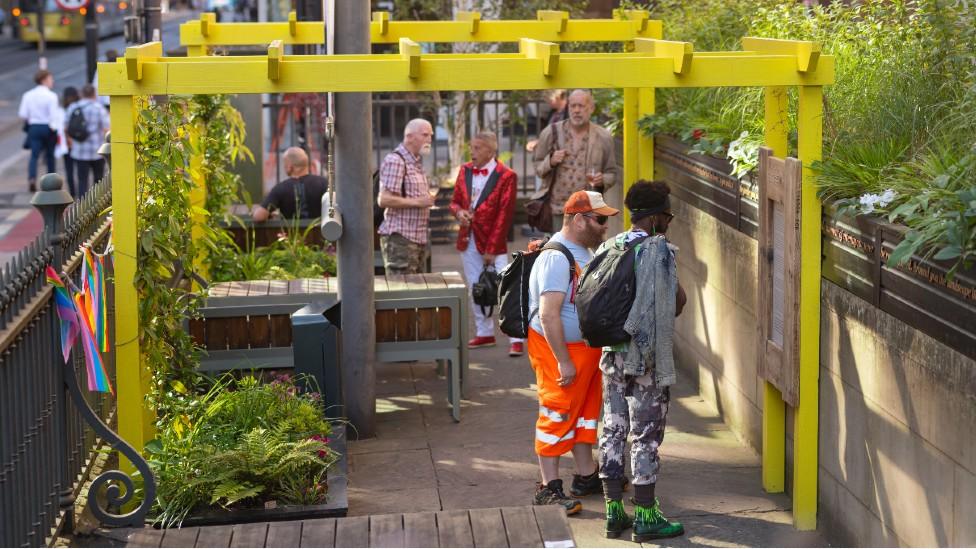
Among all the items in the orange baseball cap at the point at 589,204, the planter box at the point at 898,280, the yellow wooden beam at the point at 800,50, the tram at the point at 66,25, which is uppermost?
the tram at the point at 66,25

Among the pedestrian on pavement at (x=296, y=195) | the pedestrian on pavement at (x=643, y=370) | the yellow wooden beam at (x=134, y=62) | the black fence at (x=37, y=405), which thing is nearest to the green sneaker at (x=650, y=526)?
the pedestrian on pavement at (x=643, y=370)

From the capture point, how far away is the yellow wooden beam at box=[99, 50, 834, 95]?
6.27 m

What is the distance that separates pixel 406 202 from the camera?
966cm

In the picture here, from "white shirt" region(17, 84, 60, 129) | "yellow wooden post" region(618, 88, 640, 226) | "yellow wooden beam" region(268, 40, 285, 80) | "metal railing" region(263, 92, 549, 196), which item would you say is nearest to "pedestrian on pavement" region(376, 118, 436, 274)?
"yellow wooden post" region(618, 88, 640, 226)

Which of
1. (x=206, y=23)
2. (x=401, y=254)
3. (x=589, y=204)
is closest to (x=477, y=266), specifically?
(x=401, y=254)

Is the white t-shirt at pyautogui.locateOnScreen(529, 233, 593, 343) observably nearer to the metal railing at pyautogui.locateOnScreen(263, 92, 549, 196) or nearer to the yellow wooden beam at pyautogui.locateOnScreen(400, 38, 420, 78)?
the yellow wooden beam at pyautogui.locateOnScreen(400, 38, 420, 78)

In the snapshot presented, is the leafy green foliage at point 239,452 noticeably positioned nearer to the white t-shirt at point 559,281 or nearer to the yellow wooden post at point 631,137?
the white t-shirt at point 559,281

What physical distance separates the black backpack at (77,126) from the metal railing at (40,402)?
1226cm

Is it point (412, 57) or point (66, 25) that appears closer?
point (412, 57)

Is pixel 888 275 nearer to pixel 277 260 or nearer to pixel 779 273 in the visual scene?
pixel 779 273

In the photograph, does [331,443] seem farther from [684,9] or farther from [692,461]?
[684,9]

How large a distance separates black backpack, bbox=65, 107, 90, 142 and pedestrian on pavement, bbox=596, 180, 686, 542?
1327 cm

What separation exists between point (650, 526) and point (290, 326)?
10.0 ft

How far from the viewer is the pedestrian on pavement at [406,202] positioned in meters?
9.65
